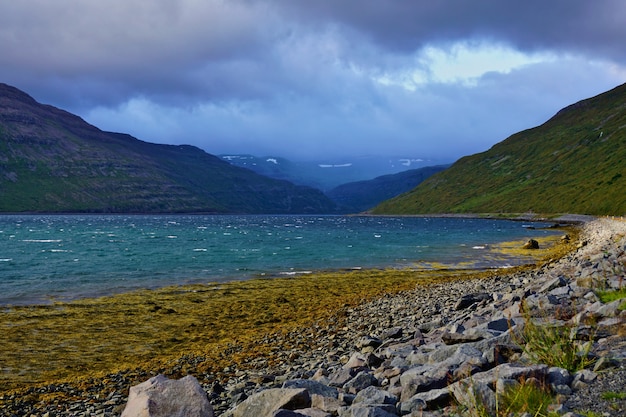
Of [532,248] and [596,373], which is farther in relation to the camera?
[532,248]

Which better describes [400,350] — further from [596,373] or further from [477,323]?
[596,373]

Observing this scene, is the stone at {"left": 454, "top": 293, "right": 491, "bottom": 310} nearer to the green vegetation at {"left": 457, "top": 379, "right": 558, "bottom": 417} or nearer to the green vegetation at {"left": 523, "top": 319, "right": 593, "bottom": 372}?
the green vegetation at {"left": 523, "top": 319, "right": 593, "bottom": 372}

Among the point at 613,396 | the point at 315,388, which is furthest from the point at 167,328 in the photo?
the point at 613,396

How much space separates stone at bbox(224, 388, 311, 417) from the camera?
31.2 feet

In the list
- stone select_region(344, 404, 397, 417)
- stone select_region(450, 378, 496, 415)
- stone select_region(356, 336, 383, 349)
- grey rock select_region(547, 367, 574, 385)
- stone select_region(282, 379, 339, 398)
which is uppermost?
grey rock select_region(547, 367, 574, 385)

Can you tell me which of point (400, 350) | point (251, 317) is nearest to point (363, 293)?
point (251, 317)

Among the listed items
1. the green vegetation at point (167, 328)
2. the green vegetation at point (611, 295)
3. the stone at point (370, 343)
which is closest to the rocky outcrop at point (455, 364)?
the stone at point (370, 343)

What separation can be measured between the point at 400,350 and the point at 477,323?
111 inches

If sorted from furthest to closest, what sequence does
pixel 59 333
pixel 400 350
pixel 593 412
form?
pixel 59 333 → pixel 400 350 → pixel 593 412

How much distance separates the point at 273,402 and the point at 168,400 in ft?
6.77

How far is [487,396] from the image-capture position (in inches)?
310

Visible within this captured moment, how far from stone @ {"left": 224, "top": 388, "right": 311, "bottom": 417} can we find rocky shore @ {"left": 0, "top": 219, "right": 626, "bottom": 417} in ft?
0.07

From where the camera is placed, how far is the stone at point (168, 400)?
9.67m

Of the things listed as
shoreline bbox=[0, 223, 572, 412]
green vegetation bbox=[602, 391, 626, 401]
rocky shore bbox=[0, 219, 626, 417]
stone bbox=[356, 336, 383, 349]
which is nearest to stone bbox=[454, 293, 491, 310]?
rocky shore bbox=[0, 219, 626, 417]
